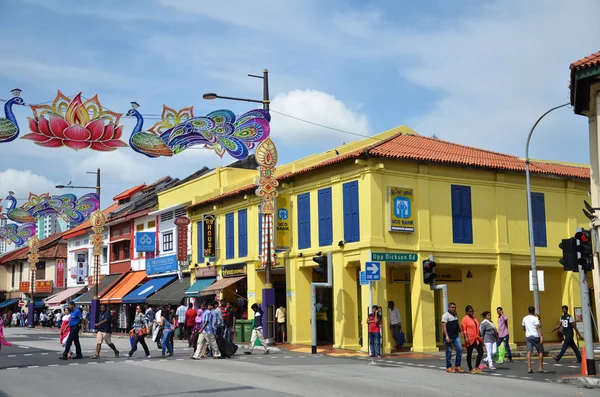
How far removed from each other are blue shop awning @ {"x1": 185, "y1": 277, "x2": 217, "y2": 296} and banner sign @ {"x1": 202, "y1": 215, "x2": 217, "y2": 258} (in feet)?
4.13

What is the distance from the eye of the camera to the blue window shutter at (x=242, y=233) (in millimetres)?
33056

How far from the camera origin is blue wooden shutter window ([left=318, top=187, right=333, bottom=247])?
27531 mm

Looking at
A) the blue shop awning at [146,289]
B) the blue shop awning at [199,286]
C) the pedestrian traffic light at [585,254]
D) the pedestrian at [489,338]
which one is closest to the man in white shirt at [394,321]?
the pedestrian at [489,338]

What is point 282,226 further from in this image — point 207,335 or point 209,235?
point 209,235

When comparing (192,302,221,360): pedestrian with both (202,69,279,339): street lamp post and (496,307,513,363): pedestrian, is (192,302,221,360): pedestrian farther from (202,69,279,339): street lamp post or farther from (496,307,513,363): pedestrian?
(496,307,513,363): pedestrian

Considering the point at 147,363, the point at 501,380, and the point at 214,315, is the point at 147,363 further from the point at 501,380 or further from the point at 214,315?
the point at 501,380

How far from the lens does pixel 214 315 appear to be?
22250 mm

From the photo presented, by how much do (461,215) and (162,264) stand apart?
1959cm

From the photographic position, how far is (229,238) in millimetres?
34656

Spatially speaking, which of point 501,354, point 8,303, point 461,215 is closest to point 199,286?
point 461,215

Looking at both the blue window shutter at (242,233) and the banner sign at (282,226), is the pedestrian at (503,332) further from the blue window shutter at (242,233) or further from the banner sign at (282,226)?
the blue window shutter at (242,233)

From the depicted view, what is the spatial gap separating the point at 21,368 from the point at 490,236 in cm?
1719

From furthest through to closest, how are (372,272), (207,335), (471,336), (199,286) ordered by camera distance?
(199,286), (372,272), (207,335), (471,336)

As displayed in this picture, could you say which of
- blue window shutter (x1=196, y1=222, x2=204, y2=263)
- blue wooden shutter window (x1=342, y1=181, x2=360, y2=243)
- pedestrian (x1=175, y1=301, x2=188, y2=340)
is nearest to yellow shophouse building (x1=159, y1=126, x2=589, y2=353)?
blue wooden shutter window (x1=342, y1=181, x2=360, y2=243)
